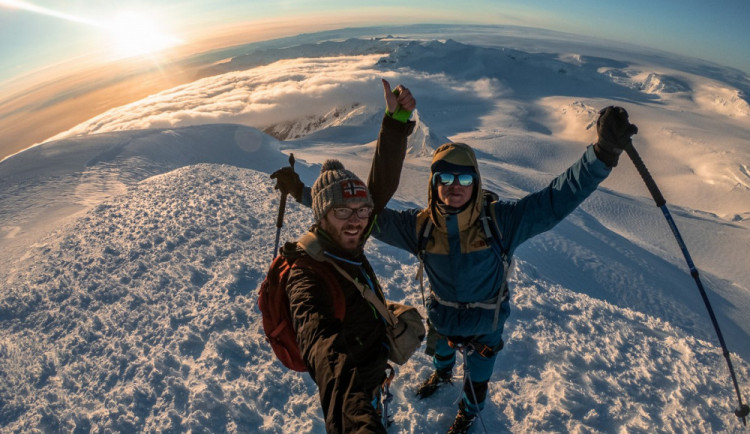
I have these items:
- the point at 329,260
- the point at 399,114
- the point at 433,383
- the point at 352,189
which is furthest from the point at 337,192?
the point at 433,383

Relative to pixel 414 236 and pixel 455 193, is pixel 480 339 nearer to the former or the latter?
pixel 414 236

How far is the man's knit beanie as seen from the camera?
228cm

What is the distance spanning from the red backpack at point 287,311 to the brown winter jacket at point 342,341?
4cm

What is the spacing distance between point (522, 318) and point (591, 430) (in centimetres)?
157

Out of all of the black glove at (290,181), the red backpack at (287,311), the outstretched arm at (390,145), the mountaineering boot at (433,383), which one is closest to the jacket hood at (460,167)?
the outstretched arm at (390,145)

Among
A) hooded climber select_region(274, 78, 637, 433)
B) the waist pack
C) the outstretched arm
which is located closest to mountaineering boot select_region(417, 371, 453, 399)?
hooded climber select_region(274, 78, 637, 433)

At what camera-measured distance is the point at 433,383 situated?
3.61m

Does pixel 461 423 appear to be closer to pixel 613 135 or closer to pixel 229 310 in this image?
pixel 613 135

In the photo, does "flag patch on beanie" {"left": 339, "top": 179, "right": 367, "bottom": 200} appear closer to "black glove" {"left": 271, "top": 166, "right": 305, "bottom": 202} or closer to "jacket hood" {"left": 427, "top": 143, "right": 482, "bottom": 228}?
"jacket hood" {"left": 427, "top": 143, "right": 482, "bottom": 228}

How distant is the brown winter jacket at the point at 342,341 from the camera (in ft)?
4.50

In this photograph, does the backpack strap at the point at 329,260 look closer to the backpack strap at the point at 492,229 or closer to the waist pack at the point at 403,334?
the waist pack at the point at 403,334

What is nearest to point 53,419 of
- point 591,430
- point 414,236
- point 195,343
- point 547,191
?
point 195,343

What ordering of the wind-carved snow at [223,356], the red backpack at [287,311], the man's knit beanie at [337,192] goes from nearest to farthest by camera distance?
the red backpack at [287,311], the man's knit beanie at [337,192], the wind-carved snow at [223,356]

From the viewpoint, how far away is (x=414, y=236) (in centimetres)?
296
